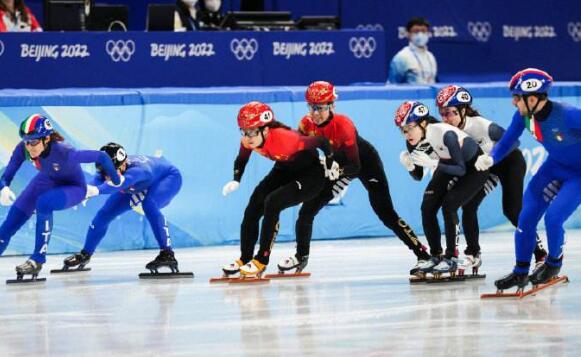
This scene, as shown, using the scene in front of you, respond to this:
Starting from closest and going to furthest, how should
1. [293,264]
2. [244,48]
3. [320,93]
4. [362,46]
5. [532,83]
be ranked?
[532,83] → [320,93] → [293,264] → [244,48] → [362,46]

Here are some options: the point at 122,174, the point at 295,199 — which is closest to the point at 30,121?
the point at 122,174

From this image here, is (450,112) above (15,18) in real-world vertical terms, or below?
below

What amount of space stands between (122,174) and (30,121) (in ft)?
3.03

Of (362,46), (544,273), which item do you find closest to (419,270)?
(544,273)

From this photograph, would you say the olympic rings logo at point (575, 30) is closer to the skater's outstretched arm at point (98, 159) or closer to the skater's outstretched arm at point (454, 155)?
the skater's outstretched arm at point (454, 155)

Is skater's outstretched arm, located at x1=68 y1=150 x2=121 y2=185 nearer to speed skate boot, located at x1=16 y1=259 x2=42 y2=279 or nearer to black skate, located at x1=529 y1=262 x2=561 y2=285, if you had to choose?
speed skate boot, located at x1=16 y1=259 x2=42 y2=279

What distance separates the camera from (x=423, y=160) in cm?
1041

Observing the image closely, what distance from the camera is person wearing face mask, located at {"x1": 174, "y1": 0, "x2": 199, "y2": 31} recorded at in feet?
49.4

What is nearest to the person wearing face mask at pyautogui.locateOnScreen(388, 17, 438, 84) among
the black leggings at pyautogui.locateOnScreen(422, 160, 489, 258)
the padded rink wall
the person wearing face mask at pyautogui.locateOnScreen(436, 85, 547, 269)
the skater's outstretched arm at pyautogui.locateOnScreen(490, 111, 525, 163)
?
the padded rink wall

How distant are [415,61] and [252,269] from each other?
630 cm

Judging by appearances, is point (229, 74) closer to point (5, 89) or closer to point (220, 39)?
point (220, 39)

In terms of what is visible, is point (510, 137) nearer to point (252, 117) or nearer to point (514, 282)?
point (514, 282)

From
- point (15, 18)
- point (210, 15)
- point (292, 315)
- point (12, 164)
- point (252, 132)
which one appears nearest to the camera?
point (292, 315)

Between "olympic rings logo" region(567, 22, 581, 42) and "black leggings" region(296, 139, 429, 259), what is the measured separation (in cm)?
935
